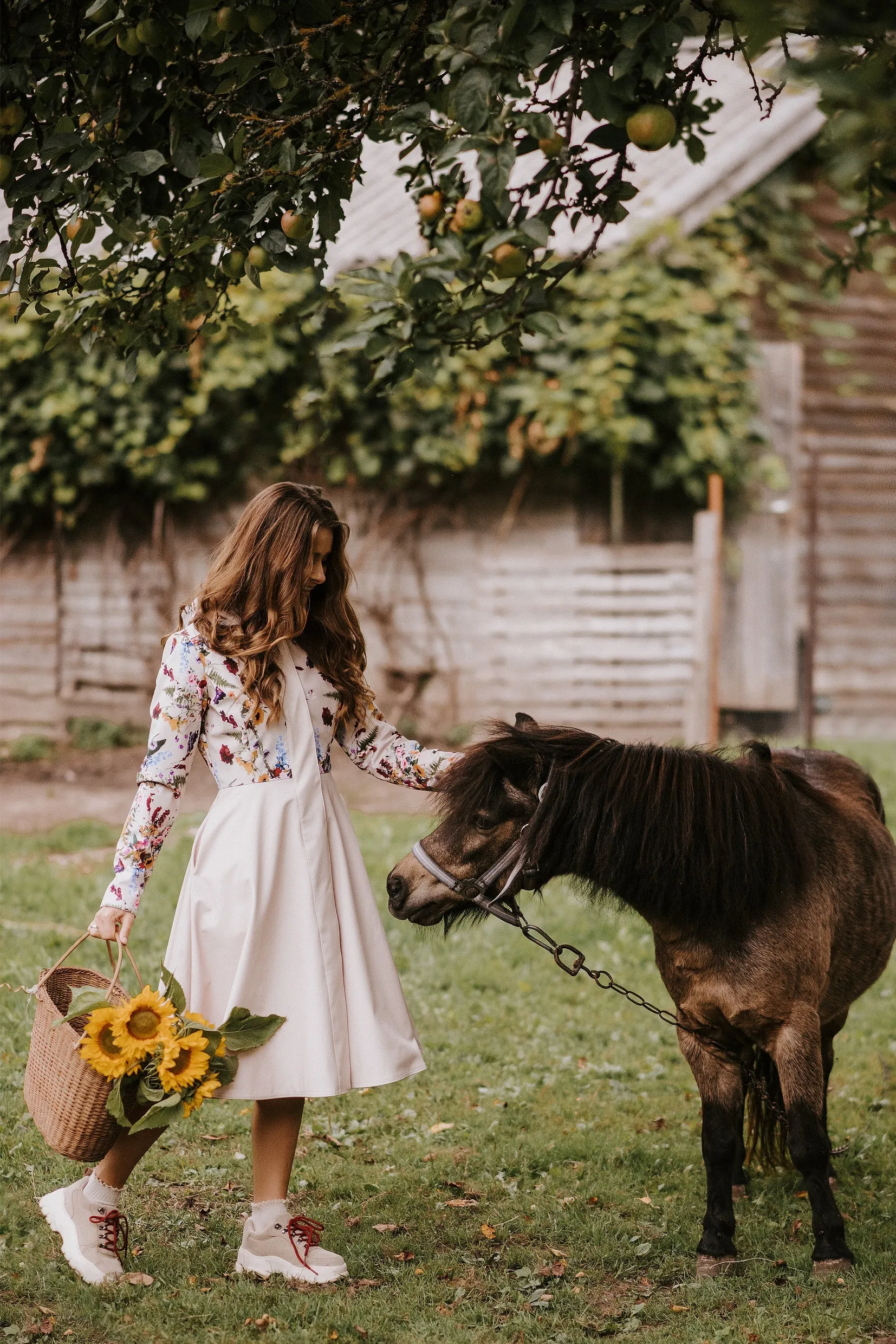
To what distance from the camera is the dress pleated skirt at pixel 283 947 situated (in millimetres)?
2998

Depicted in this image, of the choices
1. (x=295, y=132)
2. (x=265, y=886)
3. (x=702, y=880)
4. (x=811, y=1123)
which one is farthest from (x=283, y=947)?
(x=295, y=132)

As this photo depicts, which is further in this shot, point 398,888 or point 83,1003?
point 398,888

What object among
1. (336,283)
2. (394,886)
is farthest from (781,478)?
(394,886)

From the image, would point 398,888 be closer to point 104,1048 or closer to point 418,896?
point 418,896

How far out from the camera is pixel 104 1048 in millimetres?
2814

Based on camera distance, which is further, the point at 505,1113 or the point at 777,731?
the point at 777,731

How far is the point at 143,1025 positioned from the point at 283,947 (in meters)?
0.39

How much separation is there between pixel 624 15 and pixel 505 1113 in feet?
11.3

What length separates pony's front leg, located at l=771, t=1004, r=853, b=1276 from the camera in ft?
10.5

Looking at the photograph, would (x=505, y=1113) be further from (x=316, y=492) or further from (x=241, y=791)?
(x=316, y=492)

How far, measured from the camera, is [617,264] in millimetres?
9570

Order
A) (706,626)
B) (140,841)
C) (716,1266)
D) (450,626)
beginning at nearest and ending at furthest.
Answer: (140,841) → (716,1266) → (706,626) → (450,626)

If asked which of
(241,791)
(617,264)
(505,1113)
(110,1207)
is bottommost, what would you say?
(505,1113)

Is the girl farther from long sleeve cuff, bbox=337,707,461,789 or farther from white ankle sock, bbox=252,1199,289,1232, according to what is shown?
long sleeve cuff, bbox=337,707,461,789
